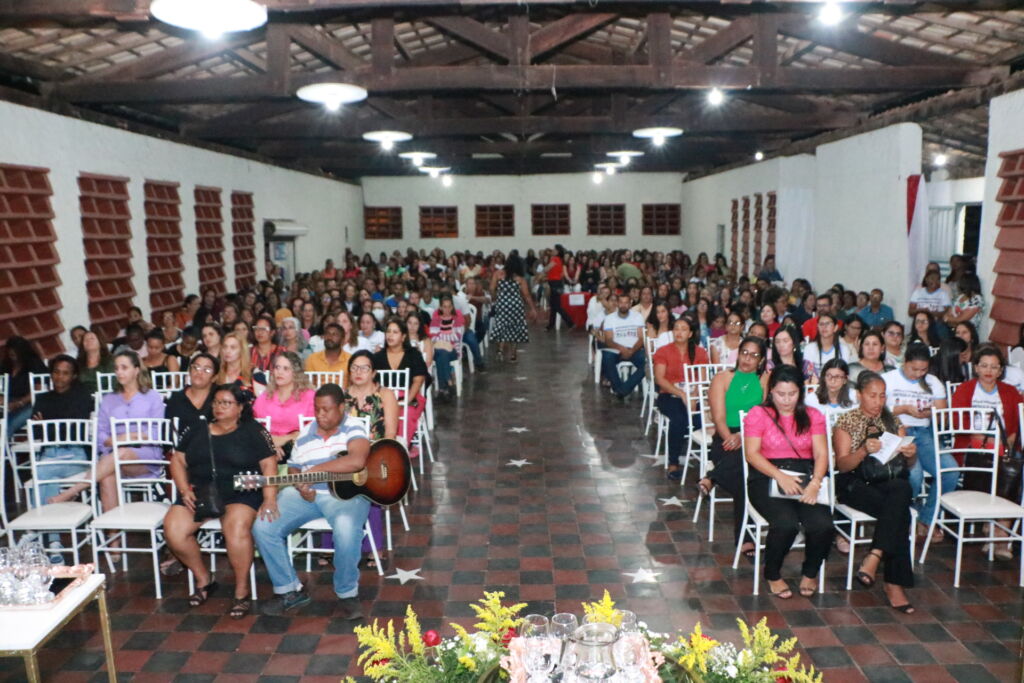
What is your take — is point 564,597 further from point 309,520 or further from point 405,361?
point 405,361

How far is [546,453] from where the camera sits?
6.87 meters

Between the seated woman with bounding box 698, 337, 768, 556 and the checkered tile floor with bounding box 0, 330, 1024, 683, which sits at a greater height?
the seated woman with bounding box 698, 337, 768, 556

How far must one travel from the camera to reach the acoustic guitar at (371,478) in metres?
4.11

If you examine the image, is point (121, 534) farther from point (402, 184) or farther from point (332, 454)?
point (402, 184)

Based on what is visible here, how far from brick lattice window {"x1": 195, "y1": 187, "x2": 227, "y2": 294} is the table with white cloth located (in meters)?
8.67

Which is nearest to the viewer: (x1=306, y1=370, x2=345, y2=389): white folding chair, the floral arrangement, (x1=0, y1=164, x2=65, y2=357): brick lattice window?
the floral arrangement

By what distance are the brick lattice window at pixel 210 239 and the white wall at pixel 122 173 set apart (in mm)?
188

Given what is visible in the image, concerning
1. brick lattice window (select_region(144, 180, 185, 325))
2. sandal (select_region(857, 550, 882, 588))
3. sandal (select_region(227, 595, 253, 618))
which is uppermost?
brick lattice window (select_region(144, 180, 185, 325))

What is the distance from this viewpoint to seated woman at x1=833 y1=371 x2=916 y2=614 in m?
4.16

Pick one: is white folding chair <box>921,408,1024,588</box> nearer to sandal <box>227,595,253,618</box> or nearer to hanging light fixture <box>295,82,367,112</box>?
sandal <box>227,595,253,618</box>

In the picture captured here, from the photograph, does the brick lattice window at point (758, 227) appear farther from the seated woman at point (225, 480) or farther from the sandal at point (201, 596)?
the sandal at point (201, 596)

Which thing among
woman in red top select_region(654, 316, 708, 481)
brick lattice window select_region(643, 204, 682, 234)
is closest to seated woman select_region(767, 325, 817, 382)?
woman in red top select_region(654, 316, 708, 481)

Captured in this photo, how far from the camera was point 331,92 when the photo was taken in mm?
6547

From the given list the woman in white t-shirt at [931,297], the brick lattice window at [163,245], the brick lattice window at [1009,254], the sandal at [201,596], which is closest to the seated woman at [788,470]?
the sandal at [201,596]
